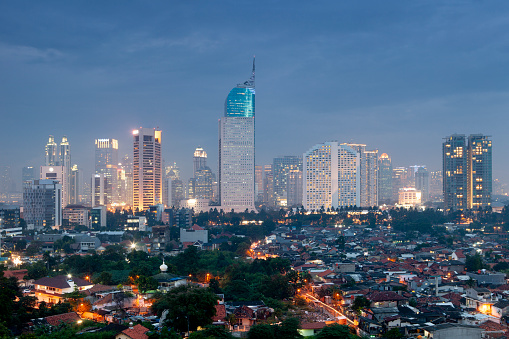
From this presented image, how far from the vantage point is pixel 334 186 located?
2093 inches

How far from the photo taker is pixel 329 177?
53.2m

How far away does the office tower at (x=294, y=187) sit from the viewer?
7600 cm

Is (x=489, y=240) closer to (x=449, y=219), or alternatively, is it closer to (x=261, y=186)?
(x=449, y=219)

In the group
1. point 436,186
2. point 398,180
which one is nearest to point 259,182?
point 398,180

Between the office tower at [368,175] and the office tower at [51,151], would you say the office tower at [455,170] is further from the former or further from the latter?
the office tower at [51,151]

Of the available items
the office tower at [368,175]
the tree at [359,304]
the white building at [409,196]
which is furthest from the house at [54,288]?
the white building at [409,196]

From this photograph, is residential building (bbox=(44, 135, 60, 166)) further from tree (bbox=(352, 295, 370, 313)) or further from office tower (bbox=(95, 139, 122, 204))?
tree (bbox=(352, 295, 370, 313))

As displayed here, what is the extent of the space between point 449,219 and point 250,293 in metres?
30.8

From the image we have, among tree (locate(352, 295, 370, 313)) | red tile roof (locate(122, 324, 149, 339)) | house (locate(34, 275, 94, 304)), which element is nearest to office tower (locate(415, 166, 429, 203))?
tree (locate(352, 295, 370, 313))

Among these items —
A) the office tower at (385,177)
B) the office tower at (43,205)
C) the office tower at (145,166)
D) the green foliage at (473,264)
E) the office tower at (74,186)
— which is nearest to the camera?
the green foliage at (473,264)

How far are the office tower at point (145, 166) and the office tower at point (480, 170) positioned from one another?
27316 millimetres

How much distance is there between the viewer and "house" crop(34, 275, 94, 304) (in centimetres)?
1453

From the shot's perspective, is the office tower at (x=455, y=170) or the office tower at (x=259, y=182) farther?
the office tower at (x=259, y=182)

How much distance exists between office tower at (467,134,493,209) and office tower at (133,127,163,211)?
2732cm
